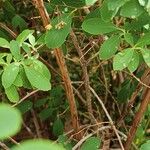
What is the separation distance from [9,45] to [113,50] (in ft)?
0.89

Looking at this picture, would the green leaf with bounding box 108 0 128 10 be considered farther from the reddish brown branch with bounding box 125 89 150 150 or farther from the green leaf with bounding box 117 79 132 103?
the green leaf with bounding box 117 79 132 103

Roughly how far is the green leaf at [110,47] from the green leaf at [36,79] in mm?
166

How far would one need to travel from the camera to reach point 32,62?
3.43 ft

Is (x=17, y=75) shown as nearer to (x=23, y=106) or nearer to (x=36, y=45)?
(x=36, y=45)

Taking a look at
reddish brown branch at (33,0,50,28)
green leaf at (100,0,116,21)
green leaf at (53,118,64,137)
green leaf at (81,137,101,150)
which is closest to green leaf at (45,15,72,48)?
reddish brown branch at (33,0,50,28)

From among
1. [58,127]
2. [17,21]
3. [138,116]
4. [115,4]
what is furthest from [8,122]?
[58,127]

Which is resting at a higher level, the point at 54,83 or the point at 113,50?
the point at 113,50

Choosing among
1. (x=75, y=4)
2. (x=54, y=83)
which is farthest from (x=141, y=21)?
(x=54, y=83)

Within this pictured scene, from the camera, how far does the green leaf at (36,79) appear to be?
3.35ft

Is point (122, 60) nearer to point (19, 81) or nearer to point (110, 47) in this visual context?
point (110, 47)

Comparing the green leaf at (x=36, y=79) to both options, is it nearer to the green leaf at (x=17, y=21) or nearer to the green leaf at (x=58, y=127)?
the green leaf at (x=17, y=21)

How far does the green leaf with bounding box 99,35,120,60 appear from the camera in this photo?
1.00 meters

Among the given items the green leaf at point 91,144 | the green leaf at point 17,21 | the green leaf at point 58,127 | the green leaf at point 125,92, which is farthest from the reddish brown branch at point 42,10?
the green leaf at point 58,127

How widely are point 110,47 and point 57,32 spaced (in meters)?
0.16
